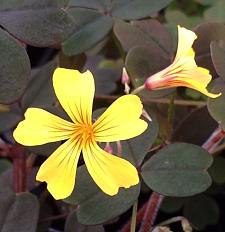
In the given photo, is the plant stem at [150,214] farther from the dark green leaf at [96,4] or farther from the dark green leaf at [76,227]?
the dark green leaf at [96,4]

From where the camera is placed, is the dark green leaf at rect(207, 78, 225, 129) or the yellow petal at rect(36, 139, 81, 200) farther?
the dark green leaf at rect(207, 78, 225, 129)

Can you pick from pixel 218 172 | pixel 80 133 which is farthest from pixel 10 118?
pixel 218 172

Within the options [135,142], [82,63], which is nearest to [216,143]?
[135,142]

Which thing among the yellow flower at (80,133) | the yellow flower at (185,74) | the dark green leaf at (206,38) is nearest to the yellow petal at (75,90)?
the yellow flower at (80,133)

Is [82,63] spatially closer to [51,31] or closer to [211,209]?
[51,31]

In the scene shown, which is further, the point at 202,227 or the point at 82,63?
the point at 202,227

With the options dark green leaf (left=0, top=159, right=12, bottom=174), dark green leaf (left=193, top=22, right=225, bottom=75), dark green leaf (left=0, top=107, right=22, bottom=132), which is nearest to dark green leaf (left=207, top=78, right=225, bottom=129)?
dark green leaf (left=193, top=22, right=225, bottom=75)

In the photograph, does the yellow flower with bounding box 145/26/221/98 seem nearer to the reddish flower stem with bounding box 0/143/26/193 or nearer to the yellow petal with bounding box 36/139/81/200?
the yellow petal with bounding box 36/139/81/200
